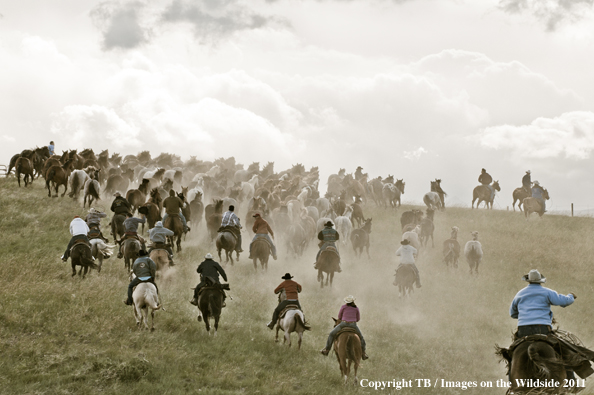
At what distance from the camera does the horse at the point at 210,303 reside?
39.3 feet

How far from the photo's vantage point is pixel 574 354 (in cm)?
801

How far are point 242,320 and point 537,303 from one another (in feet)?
26.5

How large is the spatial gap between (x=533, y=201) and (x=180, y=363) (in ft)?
87.9

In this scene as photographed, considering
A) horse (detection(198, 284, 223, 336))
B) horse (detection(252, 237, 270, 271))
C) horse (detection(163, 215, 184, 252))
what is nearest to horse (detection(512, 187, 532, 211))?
horse (detection(252, 237, 270, 271))

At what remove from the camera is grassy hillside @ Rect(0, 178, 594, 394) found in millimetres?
9758

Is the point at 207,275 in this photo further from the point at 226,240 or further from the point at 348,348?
the point at 226,240

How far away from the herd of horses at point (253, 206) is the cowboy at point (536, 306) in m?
3.37

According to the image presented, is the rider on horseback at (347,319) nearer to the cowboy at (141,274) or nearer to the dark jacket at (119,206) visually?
the cowboy at (141,274)

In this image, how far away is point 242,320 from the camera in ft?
44.6

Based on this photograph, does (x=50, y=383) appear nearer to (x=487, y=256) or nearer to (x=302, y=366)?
(x=302, y=366)

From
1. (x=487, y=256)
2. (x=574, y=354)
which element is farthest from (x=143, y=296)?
(x=487, y=256)

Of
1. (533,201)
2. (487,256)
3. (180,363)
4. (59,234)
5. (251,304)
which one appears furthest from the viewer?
(533,201)

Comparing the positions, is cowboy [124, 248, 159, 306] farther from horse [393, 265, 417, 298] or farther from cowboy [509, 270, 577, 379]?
horse [393, 265, 417, 298]

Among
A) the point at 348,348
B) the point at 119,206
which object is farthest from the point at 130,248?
the point at 348,348
